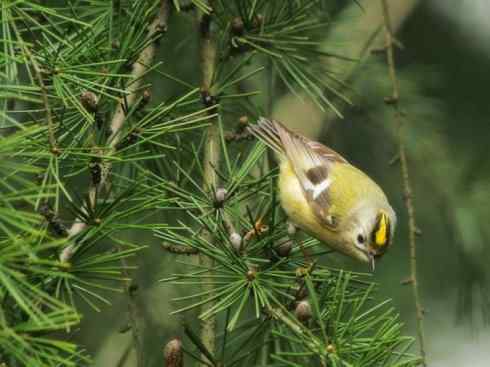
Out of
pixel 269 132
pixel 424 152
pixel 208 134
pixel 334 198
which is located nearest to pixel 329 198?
pixel 334 198

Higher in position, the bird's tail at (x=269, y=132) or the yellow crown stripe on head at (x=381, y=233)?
the bird's tail at (x=269, y=132)

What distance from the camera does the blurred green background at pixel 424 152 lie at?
283 centimetres

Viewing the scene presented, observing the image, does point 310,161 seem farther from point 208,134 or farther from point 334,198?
point 208,134

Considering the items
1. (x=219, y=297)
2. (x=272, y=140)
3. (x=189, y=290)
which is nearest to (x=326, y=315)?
(x=219, y=297)

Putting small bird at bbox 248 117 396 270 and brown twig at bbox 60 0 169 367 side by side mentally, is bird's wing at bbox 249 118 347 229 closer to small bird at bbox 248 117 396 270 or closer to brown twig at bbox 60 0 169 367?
small bird at bbox 248 117 396 270

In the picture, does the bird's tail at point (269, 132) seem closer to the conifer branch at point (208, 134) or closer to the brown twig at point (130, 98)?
the conifer branch at point (208, 134)

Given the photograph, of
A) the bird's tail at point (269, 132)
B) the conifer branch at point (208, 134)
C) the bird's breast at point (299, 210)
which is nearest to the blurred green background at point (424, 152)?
the bird's breast at point (299, 210)

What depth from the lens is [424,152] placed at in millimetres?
2984

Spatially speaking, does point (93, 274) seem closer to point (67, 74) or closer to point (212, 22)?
point (67, 74)

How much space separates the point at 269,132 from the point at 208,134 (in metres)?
0.39

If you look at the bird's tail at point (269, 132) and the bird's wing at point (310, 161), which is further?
the bird's wing at point (310, 161)

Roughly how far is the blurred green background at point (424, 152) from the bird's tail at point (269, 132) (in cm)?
26

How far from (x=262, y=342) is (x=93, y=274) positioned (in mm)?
451

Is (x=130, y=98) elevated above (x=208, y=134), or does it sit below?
above
